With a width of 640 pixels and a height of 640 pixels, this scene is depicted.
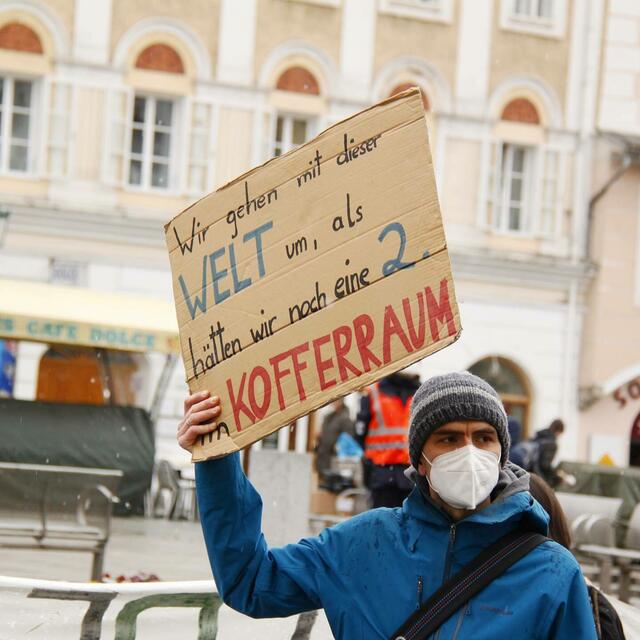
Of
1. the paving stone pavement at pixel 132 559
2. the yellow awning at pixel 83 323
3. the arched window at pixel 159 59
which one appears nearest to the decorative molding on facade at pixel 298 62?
the arched window at pixel 159 59

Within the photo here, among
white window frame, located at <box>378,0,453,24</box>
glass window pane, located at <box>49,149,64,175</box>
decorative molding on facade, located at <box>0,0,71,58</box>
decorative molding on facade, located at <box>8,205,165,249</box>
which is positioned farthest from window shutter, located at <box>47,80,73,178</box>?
white window frame, located at <box>378,0,453,24</box>

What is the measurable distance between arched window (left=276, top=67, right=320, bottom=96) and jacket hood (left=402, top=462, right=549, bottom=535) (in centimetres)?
2637

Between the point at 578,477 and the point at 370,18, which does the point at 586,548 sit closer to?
the point at 578,477

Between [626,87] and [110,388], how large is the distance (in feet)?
47.0

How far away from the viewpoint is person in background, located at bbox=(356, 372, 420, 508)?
10.8 metres

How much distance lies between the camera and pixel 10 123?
27.9m

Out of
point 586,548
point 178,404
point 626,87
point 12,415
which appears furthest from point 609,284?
point 586,548

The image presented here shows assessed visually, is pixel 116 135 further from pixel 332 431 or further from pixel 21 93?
pixel 332 431

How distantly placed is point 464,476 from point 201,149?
25.9 meters

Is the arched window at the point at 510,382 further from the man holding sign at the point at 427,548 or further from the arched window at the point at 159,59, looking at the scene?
the man holding sign at the point at 427,548

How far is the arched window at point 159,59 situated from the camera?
A: 93.2ft

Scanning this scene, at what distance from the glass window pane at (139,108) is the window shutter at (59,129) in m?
1.25

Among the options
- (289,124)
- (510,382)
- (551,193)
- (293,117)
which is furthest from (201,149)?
(510,382)

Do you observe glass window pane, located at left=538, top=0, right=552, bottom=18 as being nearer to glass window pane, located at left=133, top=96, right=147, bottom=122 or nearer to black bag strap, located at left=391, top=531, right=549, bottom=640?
glass window pane, located at left=133, top=96, right=147, bottom=122
